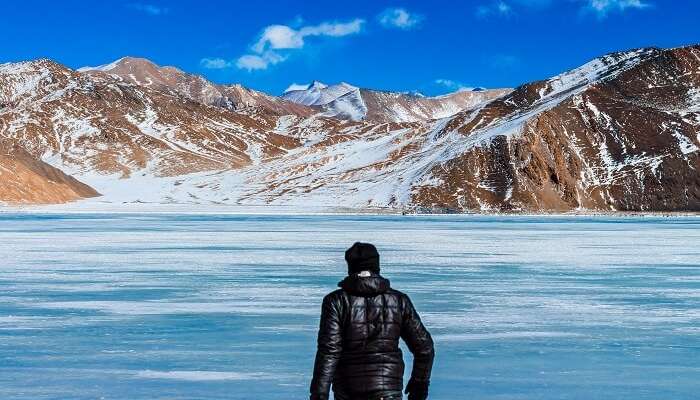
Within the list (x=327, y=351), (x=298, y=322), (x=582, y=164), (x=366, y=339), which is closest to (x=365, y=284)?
(x=366, y=339)

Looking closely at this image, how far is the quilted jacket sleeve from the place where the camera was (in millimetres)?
7746

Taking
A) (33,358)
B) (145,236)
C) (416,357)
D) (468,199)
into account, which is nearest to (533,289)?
(33,358)

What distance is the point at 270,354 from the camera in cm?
1748

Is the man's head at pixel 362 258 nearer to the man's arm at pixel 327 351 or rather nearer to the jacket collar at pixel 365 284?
the jacket collar at pixel 365 284

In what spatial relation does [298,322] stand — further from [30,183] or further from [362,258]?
[30,183]

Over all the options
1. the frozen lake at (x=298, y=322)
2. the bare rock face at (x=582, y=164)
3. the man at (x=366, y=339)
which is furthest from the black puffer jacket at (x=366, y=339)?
the bare rock face at (x=582, y=164)

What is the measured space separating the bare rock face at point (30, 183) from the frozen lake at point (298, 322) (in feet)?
367

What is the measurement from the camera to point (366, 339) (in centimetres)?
787

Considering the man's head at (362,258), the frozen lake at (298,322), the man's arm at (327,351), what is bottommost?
the frozen lake at (298,322)

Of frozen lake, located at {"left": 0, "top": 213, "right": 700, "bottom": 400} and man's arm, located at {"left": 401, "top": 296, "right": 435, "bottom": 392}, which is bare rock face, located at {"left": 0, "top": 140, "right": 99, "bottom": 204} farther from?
man's arm, located at {"left": 401, "top": 296, "right": 435, "bottom": 392}

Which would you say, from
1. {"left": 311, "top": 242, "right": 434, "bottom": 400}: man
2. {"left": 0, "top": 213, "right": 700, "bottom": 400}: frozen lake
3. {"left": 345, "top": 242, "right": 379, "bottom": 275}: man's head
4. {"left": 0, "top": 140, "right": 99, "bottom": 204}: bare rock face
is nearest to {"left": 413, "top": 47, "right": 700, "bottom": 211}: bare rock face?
{"left": 0, "top": 140, "right": 99, "bottom": 204}: bare rock face

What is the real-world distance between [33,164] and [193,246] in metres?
142

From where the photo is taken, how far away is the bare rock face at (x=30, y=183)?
149750 millimetres

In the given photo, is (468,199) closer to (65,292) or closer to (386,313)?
(65,292)
